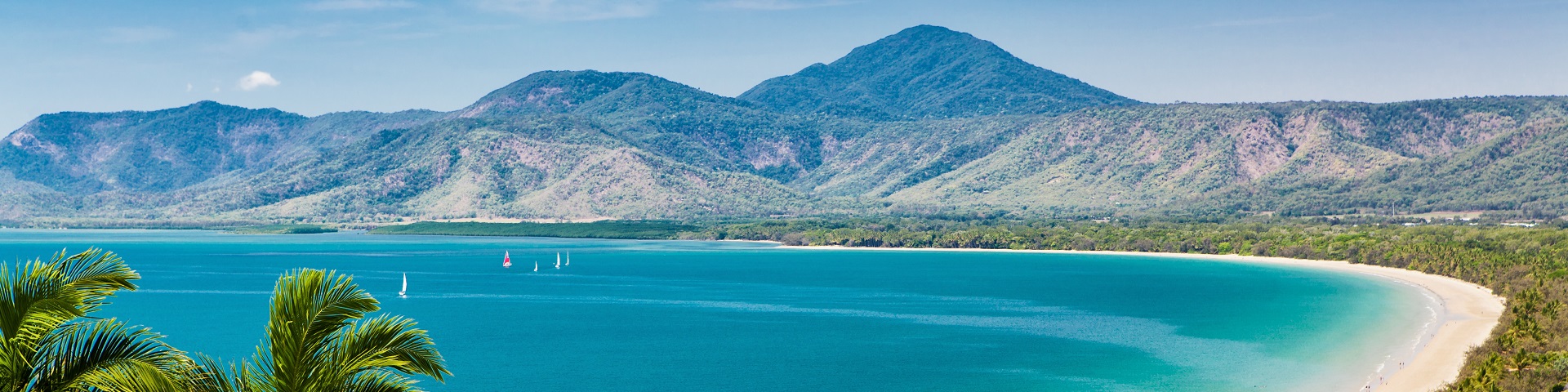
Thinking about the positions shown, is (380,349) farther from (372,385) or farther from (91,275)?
(91,275)

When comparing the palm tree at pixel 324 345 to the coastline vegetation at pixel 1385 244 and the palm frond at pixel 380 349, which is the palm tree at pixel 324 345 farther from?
the coastline vegetation at pixel 1385 244

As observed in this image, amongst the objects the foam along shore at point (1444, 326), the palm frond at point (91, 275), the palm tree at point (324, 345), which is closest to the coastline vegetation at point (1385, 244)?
the foam along shore at point (1444, 326)

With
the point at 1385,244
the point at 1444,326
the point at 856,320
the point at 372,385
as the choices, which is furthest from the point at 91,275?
the point at 1385,244

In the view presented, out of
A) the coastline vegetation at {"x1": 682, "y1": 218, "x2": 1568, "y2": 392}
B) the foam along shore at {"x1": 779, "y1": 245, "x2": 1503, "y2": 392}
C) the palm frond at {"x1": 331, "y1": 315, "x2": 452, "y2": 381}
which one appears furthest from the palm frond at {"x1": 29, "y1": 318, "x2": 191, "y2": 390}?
the foam along shore at {"x1": 779, "y1": 245, "x2": 1503, "y2": 392}

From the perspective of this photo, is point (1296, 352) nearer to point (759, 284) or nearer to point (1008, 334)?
point (1008, 334)

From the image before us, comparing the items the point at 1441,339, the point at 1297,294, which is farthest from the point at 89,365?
Result: the point at 1297,294
